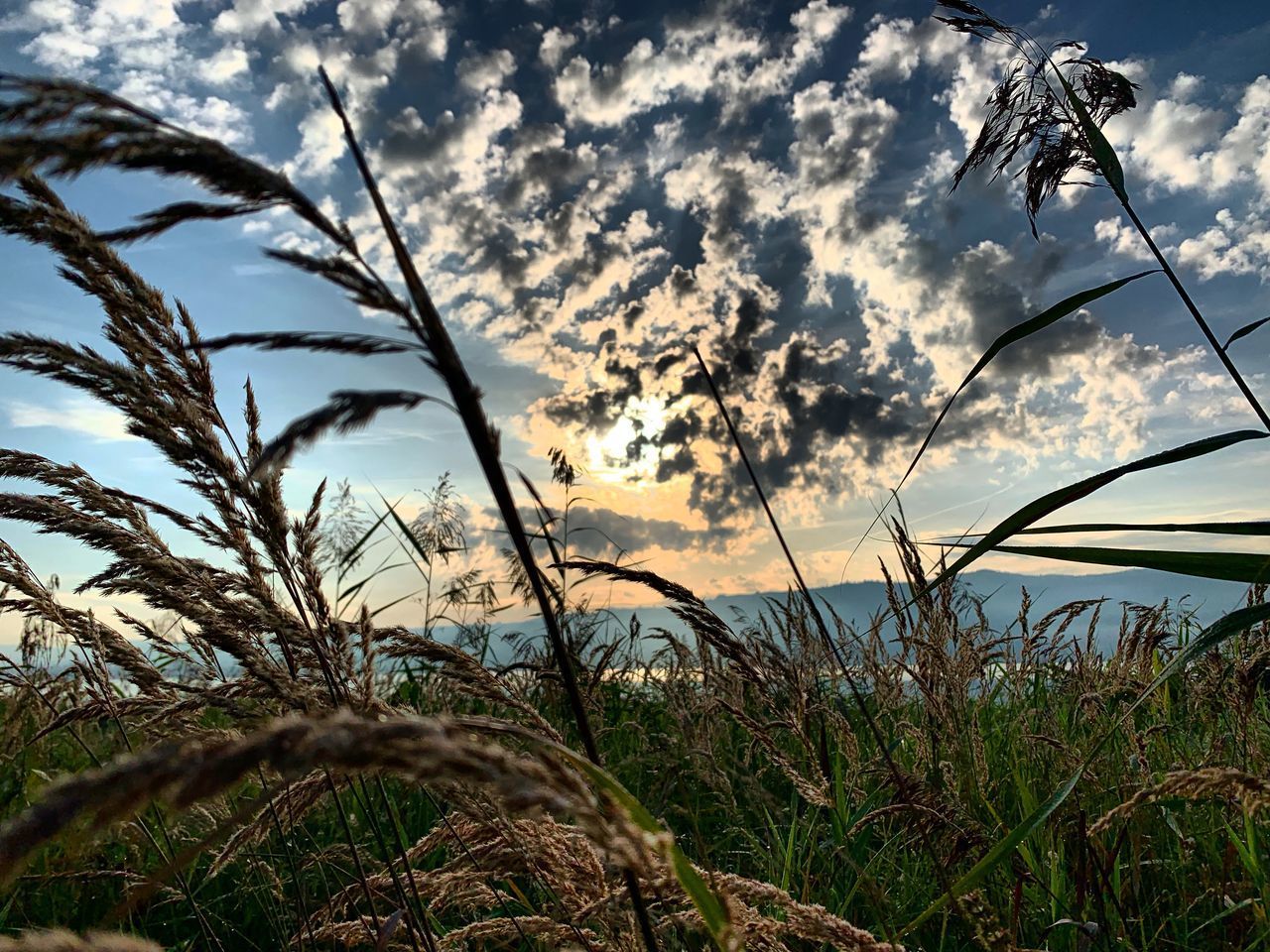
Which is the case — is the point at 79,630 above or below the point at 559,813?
above

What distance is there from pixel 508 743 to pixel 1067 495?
Result: 3464 millimetres

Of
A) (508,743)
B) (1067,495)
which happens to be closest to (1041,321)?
(1067,495)

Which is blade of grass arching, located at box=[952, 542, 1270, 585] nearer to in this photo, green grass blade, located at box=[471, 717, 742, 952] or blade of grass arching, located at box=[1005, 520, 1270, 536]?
blade of grass arching, located at box=[1005, 520, 1270, 536]

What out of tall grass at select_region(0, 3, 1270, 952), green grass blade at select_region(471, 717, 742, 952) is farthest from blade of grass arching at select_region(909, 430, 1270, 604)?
green grass blade at select_region(471, 717, 742, 952)

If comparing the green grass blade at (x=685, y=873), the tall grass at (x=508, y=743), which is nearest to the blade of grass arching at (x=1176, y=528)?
the tall grass at (x=508, y=743)

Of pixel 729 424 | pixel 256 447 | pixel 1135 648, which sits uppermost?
pixel 256 447

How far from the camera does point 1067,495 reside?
2.21 m

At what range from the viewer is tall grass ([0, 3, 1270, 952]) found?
92cm

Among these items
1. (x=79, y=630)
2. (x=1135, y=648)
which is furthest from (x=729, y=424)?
(x=1135, y=648)

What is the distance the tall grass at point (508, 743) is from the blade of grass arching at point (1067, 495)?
0.01m

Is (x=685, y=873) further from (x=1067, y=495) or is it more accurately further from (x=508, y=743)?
(x=508, y=743)

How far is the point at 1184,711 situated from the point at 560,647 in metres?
5.13

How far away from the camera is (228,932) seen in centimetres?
344

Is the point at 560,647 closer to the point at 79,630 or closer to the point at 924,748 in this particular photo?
the point at 79,630
